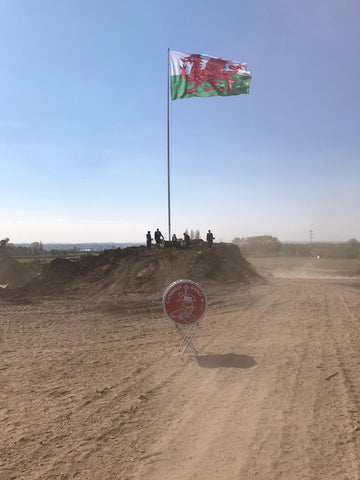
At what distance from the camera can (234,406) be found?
4969 mm

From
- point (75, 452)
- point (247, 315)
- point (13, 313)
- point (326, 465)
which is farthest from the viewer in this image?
point (13, 313)

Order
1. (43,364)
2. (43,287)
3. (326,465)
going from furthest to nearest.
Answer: (43,287)
(43,364)
(326,465)

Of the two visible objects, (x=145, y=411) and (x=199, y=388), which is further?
(x=199, y=388)

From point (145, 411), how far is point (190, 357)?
2496 mm

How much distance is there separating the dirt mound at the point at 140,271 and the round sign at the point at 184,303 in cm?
878

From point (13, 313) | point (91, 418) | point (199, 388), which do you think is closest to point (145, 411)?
point (91, 418)

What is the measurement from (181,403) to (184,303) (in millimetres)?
2661

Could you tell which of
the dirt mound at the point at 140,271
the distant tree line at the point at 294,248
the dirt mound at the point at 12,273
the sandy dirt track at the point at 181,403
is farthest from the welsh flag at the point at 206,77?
the distant tree line at the point at 294,248

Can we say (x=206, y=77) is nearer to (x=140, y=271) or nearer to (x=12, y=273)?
(x=140, y=271)

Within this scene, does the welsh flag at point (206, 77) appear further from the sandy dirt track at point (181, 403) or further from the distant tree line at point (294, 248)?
the distant tree line at point (294, 248)

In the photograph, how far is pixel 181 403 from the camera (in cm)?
511

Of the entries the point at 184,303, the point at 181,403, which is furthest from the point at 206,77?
the point at 181,403

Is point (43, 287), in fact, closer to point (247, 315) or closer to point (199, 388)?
point (247, 315)

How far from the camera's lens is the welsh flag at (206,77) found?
21594 mm
